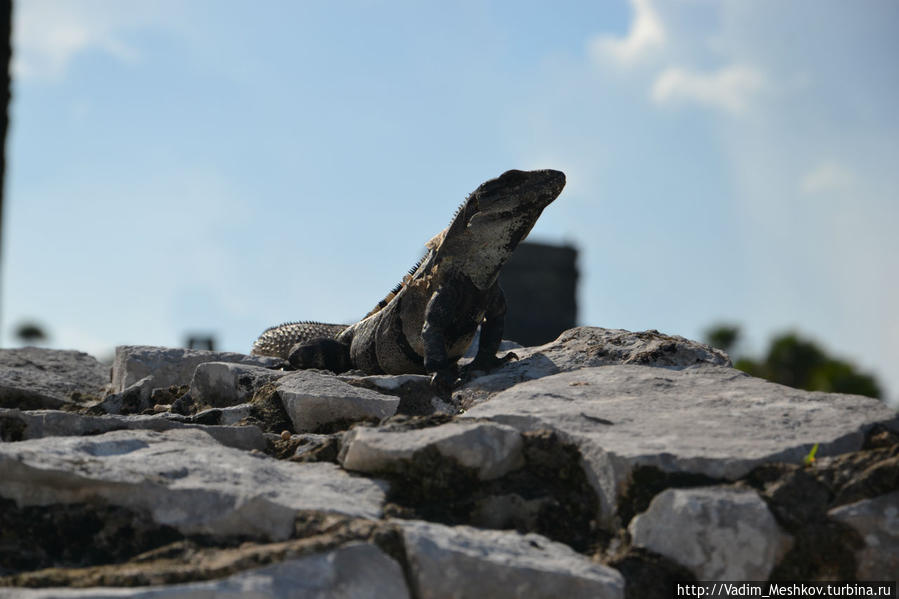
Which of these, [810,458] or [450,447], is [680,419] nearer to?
[810,458]

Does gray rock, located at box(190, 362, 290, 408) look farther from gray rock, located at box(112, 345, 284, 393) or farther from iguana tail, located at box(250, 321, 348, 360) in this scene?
iguana tail, located at box(250, 321, 348, 360)

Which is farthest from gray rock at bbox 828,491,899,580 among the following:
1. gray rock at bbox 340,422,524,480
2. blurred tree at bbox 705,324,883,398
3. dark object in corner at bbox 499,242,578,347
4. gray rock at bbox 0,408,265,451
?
blurred tree at bbox 705,324,883,398

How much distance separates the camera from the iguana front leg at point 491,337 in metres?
6.00

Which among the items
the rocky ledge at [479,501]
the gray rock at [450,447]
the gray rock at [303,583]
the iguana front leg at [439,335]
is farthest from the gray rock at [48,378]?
the gray rock at [303,583]

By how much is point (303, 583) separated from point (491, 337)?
3.60m

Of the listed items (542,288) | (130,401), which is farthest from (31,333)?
(130,401)

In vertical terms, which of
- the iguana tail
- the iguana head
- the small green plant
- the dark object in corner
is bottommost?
the small green plant

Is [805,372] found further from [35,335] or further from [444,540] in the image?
[444,540]

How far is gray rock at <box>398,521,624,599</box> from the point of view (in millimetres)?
2850

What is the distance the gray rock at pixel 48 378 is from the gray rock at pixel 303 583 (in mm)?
3516

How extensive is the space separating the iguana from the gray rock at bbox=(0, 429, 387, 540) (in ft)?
6.99

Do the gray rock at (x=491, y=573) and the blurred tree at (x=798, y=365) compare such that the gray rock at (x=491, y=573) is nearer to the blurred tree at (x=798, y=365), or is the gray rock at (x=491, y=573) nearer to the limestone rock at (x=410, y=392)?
the limestone rock at (x=410, y=392)

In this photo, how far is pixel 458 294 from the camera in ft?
20.0

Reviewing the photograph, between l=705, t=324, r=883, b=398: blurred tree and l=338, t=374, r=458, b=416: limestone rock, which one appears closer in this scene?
l=338, t=374, r=458, b=416: limestone rock
